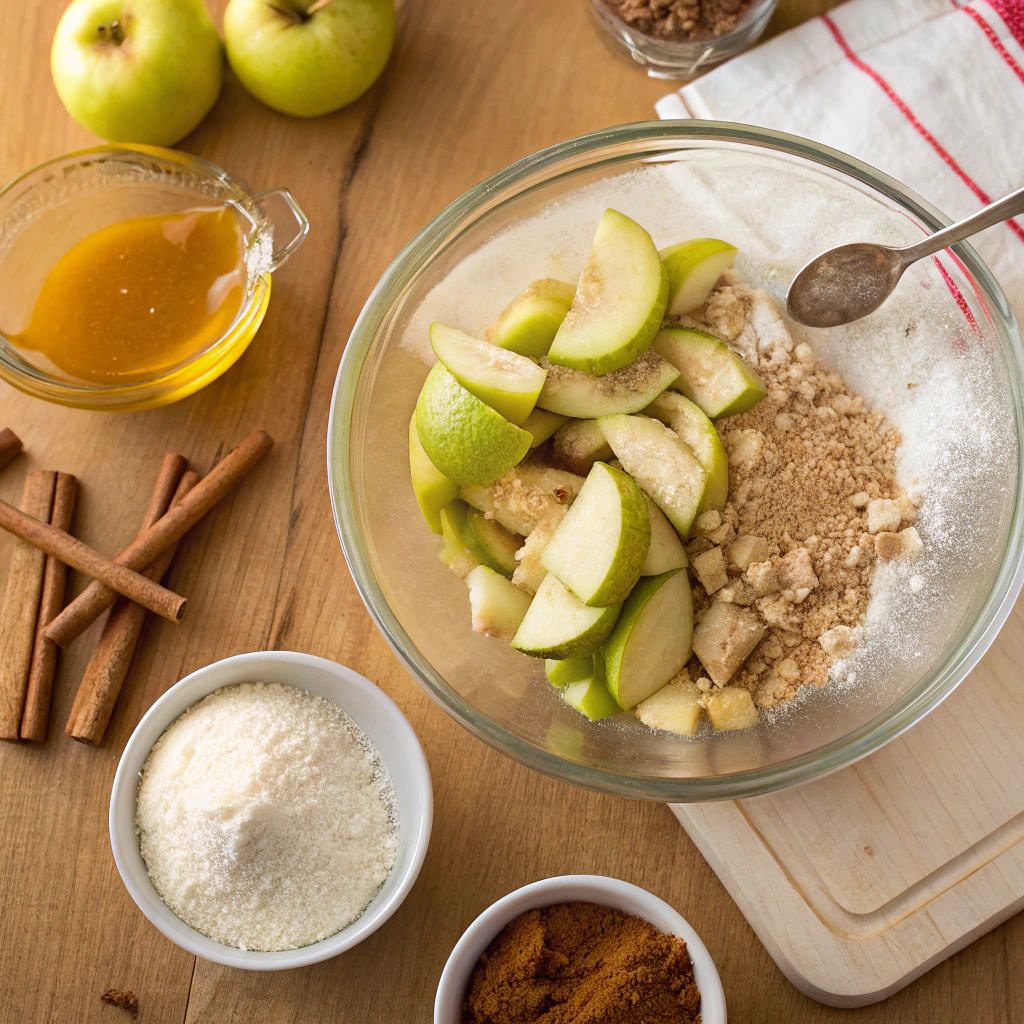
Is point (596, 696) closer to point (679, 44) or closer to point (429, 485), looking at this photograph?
point (429, 485)

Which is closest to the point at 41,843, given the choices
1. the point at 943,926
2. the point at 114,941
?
the point at 114,941

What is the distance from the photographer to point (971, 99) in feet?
4.97

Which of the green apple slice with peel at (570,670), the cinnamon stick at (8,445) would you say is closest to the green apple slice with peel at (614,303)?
the green apple slice with peel at (570,670)

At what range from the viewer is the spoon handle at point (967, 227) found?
1205 mm

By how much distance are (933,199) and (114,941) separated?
5.76 ft

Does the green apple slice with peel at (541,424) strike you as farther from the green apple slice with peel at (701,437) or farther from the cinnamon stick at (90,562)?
the cinnamon stick at (90,562)

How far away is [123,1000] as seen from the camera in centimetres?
145

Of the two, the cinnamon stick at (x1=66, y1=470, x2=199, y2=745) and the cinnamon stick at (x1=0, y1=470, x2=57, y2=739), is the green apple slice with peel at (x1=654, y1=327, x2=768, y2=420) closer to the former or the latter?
the cinnamon stick at (x1=66, y1=470, x2=199, y2=745)

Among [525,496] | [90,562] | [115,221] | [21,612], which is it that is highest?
[525,496]

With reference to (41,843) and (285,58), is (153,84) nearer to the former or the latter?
(285,58)

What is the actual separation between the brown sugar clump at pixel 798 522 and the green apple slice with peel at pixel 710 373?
35 mm

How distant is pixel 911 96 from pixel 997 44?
0.17 metres

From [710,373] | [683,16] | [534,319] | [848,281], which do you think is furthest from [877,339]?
[683,16]

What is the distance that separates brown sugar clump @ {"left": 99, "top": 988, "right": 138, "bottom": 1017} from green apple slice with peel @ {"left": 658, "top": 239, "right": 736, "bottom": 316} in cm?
133
